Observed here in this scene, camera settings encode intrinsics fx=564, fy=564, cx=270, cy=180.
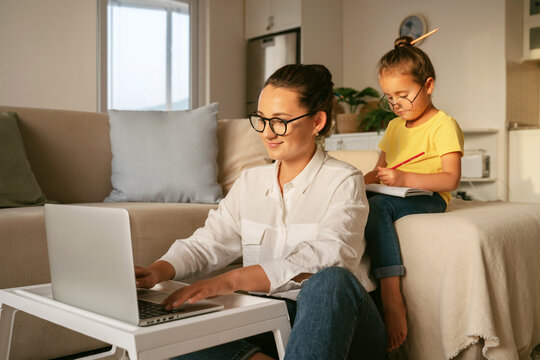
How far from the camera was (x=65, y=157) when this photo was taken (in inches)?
92.5

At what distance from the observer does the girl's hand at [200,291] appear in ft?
2.95

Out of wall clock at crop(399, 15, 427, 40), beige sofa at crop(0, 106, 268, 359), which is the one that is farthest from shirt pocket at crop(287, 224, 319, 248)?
wall clock at crop(399, 15, 427, 40)

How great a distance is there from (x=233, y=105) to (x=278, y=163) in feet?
15.1

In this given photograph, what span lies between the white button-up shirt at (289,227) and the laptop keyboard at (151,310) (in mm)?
226

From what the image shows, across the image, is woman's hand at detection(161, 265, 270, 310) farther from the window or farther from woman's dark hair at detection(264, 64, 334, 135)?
the window

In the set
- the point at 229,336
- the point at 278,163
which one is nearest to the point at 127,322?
the point at 229,336

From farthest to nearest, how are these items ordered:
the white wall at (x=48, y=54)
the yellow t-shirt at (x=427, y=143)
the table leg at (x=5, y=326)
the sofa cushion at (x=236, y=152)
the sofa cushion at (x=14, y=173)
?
the white wall at (x=48, y=54) < the sofa cushion at (x=236, y=152) < the sofa cushion at (x=14, y=173) < the yellow t-shirt at (x=427, y=143) < the table leg at (x=5, y=326)

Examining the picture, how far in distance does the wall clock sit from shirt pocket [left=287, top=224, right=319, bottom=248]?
425 centimetres

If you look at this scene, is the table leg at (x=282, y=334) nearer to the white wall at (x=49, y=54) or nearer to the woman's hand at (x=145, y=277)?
the woman's hand at (x=145, y=277)

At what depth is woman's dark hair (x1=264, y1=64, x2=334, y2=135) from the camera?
49.7 inches

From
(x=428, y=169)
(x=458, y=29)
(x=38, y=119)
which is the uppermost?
(x=458, y=29)

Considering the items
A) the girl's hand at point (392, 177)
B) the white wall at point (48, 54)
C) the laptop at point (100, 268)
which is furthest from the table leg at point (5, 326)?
the white wall at point (48, 54)

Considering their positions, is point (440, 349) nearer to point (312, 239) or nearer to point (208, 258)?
point (312, 239)

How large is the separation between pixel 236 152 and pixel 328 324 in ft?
5.51
